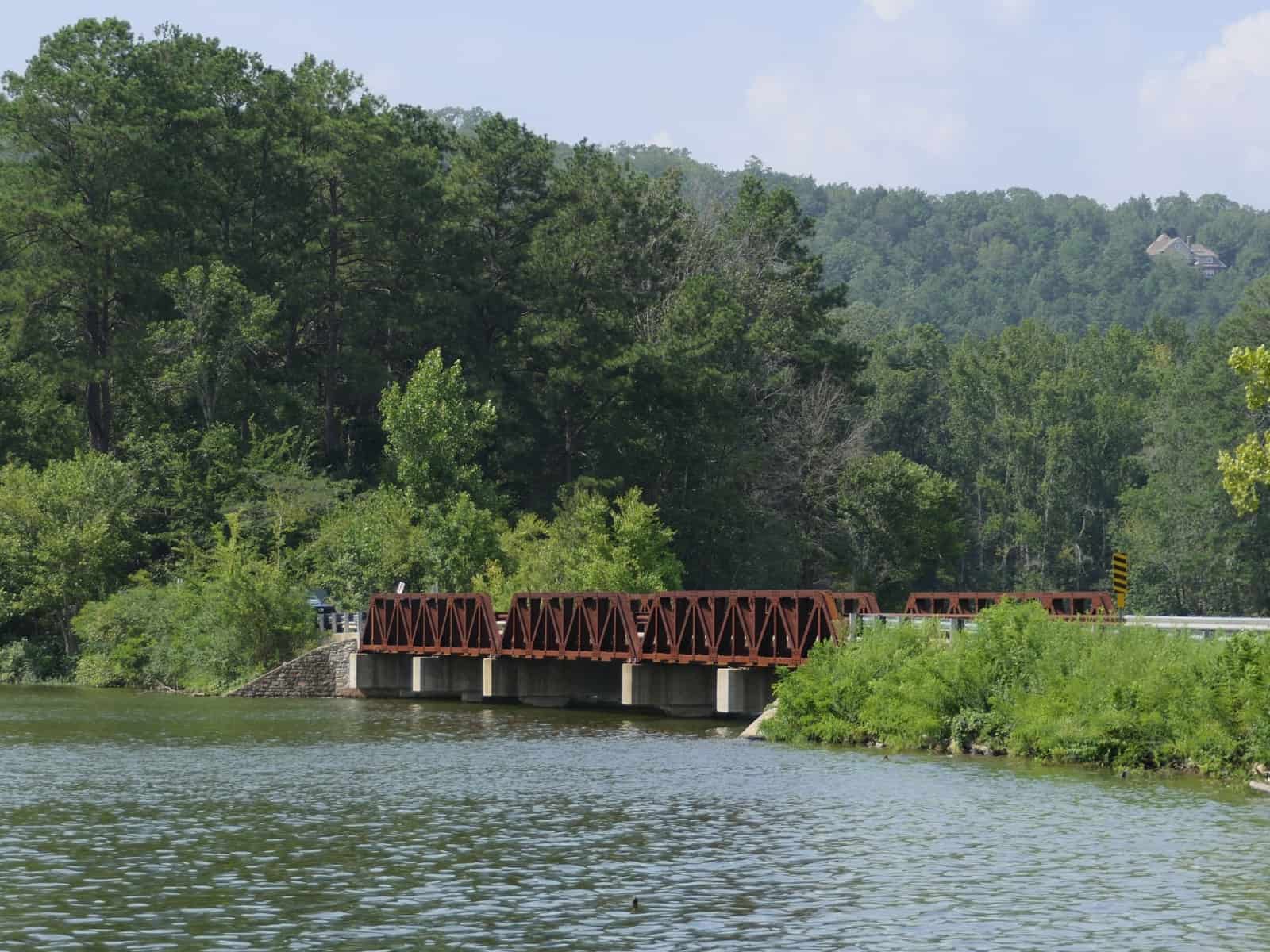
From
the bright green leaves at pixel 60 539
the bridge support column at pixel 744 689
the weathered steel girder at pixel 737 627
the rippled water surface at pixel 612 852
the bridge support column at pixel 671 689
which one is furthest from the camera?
the bright green leaves at pixel 60 539

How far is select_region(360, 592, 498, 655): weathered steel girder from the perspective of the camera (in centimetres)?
7681

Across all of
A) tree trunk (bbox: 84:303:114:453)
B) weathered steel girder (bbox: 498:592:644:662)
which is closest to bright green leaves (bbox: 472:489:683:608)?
weathered steel girder (bbox: 498:592:644:662)

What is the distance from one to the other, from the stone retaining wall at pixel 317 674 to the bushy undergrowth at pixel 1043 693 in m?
31.5

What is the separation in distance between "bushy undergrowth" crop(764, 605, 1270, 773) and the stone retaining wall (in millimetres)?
31528

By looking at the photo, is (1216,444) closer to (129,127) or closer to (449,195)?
(449,195)

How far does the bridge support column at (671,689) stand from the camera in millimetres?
68250

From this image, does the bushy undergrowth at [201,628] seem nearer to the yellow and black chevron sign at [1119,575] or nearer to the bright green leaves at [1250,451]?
the yellow and black chevron sign at [1119,575]

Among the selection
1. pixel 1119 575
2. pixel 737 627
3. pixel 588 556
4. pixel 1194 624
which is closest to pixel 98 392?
pixel 588 556

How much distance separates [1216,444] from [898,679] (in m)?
94.0

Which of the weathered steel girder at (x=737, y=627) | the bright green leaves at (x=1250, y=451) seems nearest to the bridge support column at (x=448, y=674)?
the weathered steel girder at (x=737, y=627)

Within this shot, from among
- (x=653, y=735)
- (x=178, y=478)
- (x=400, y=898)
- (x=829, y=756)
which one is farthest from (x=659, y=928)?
(x=178, y=478)

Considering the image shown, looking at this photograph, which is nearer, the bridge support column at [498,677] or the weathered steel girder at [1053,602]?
the weathered steel girder at [1053,602]

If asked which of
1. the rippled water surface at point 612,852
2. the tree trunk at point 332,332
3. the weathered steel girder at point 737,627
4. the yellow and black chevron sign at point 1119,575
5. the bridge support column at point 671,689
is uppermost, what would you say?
the tree trunk at point 332,332

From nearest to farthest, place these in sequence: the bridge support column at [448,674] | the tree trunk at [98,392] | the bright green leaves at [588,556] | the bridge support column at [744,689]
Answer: the bridge support column at [744,689] < the bridge support column at [448,674] < the bright green leaves at [588,556] < the tree trunk at [98,392]
